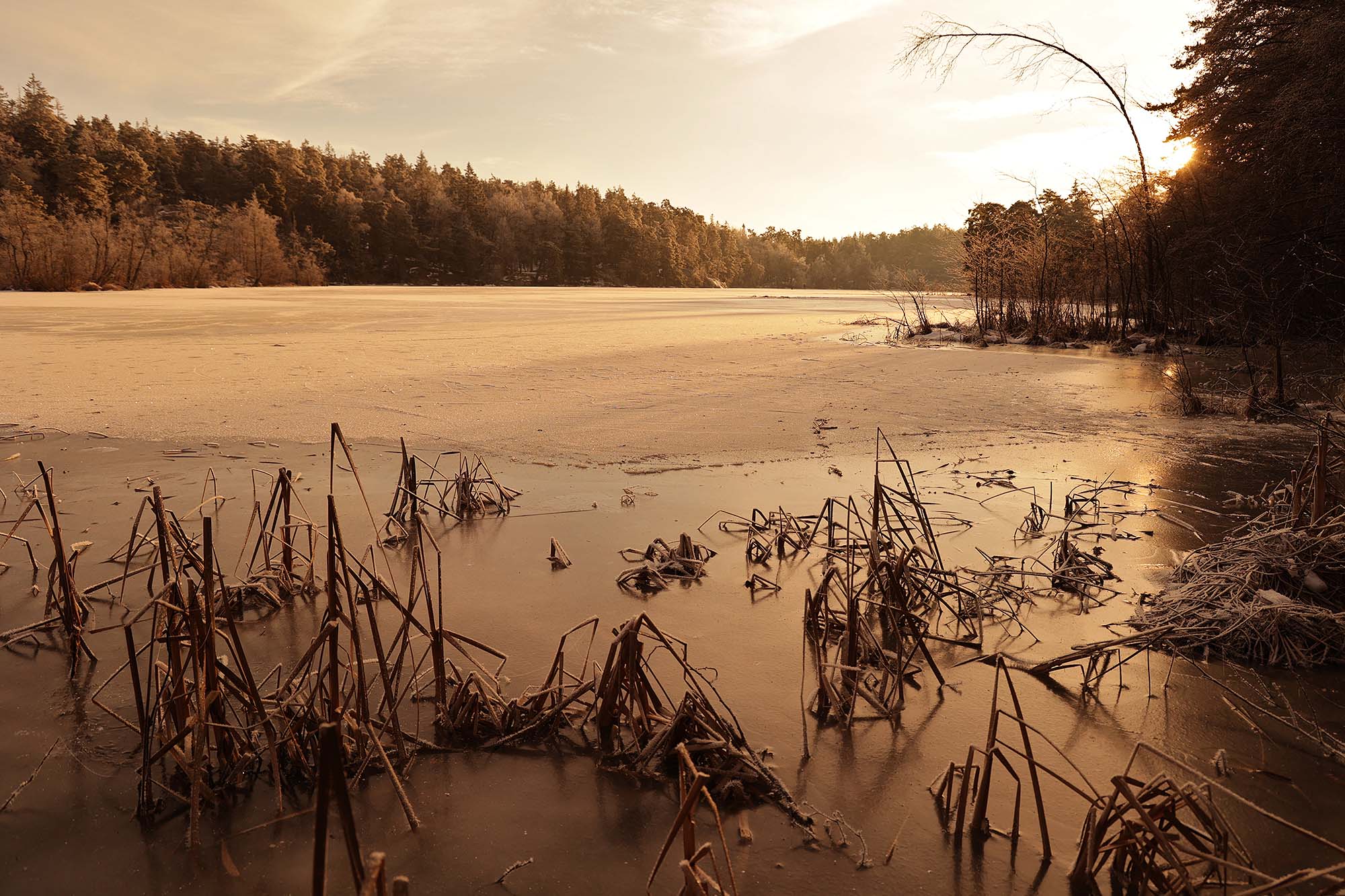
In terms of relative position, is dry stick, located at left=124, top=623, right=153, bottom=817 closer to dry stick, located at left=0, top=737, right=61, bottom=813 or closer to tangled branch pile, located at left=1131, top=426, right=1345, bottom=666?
dry stick, located at left=0, top=737, right=61, bottom=813

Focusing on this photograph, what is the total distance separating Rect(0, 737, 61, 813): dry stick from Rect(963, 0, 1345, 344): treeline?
8.93 metres

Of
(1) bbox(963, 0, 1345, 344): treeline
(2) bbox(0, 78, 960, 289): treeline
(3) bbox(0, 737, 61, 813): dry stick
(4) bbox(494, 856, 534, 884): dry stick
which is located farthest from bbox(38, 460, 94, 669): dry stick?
(2) bbox(0, 78, 960, 289): treeline

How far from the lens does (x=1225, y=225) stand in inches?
512

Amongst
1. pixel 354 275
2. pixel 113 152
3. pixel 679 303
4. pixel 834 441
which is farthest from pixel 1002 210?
pixel 113 152

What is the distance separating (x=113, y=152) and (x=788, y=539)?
56.5 meters

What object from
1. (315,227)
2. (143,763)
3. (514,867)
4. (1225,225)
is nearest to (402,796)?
(514,867)

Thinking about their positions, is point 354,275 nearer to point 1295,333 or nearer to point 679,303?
point 679,303

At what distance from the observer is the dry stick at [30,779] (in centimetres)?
200

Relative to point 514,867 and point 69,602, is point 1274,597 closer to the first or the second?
point 514,867

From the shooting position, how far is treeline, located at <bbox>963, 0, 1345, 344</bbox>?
34.4 ft

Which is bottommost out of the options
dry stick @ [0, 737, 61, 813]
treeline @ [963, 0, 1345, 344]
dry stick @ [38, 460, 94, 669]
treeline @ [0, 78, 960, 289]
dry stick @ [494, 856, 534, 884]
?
dry stick @ [494, 856, 534, 884]

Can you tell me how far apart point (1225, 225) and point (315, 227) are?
56753mm

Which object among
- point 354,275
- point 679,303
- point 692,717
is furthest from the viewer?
point 354,275

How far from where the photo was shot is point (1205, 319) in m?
13.2
